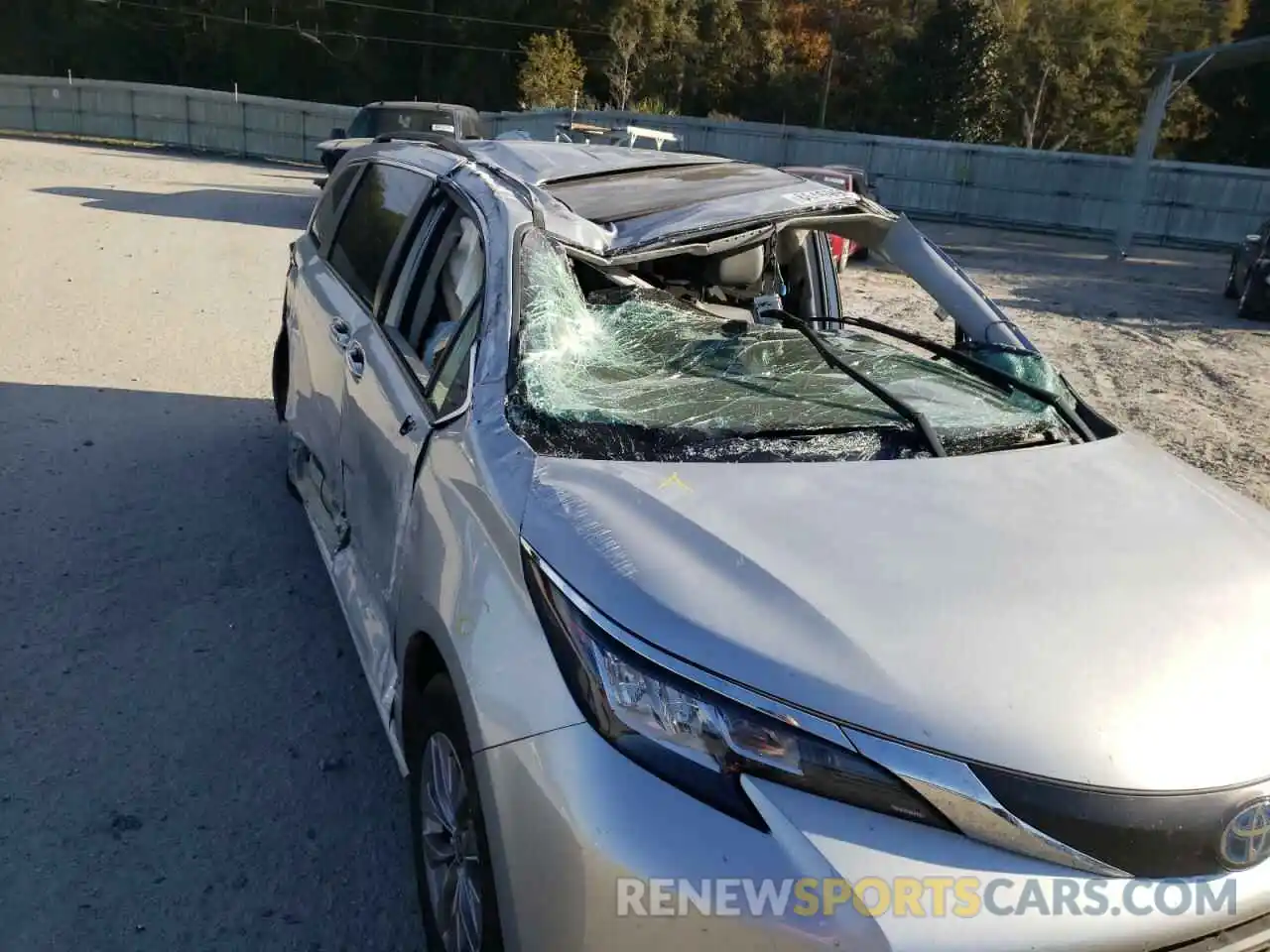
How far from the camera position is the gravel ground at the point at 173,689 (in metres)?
2.62

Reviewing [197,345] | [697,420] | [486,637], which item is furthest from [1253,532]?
[197,345]

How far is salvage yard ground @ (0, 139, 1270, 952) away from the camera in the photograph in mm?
2652

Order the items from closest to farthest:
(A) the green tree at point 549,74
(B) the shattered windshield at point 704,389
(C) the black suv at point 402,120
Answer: (B) the shattered windshield at point 704,389, (C) the black suv at point 402,120, (A) the green tree at point 549,74

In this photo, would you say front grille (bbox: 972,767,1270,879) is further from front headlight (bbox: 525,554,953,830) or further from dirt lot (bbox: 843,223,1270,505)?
dirt lot (bbox: 843,223,1270,505)

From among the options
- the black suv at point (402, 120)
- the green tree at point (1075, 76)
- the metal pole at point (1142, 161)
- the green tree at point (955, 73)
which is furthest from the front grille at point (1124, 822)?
the green tree at point (1075, 76)

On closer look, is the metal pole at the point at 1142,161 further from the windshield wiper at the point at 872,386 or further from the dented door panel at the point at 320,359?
the windshield wiper at the point at 872,386

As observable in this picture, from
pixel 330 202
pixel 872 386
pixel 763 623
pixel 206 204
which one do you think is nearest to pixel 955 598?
pixel 763 623

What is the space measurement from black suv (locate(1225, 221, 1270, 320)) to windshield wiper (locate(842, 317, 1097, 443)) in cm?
1154

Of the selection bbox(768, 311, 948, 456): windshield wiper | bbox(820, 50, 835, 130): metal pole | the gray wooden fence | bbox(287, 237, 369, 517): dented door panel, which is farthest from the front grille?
bbox(820, 50, 835, 130): metal pole

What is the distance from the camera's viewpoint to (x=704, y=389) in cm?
282

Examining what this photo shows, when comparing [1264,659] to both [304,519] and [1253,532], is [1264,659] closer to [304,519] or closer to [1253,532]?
[1253,532]

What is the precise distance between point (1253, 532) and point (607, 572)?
1601 millimetres

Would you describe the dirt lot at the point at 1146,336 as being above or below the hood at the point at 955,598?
below

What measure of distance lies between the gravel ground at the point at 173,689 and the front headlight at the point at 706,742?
1188 mm
